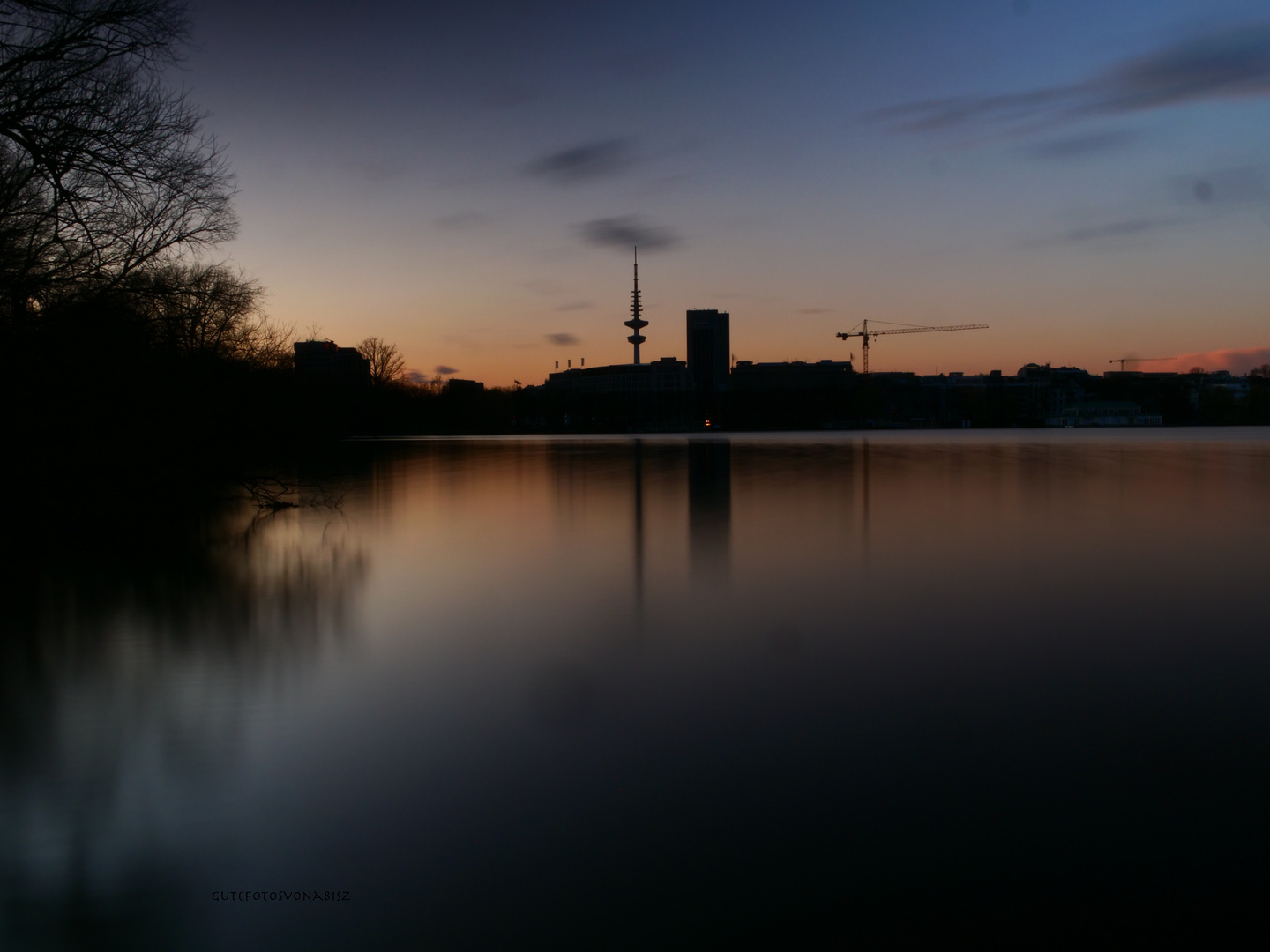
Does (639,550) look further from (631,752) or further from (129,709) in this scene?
(631,752)

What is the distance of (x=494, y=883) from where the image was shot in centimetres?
338

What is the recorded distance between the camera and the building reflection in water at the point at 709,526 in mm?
10469

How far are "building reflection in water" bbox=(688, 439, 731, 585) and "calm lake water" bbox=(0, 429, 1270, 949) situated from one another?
0.27 metres

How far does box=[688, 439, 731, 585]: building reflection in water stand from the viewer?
34.3ft

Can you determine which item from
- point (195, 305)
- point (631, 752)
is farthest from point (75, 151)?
point (631, 752)

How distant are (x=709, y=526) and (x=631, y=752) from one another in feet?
33.4

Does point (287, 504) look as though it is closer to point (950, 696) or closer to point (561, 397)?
point (950, 696)

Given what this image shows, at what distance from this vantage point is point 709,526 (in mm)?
14719

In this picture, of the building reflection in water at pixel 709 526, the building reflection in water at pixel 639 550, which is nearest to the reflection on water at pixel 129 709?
the building reflection in water at pixel 639 550

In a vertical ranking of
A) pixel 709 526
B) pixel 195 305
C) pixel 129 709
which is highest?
pixel 195 305

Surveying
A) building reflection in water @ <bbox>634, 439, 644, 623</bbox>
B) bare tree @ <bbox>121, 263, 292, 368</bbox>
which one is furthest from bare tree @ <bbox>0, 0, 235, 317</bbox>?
building reflection in water @ <bbox>634, 439, 644, 623</bbox>

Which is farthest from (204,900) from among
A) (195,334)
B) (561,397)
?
(561,397)

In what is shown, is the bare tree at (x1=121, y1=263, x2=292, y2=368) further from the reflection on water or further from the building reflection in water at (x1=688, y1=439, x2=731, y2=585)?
the building reflection in water at (x1=688, y1=439, x2=731, y2=585)

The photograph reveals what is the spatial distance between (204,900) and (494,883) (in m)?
1.09
